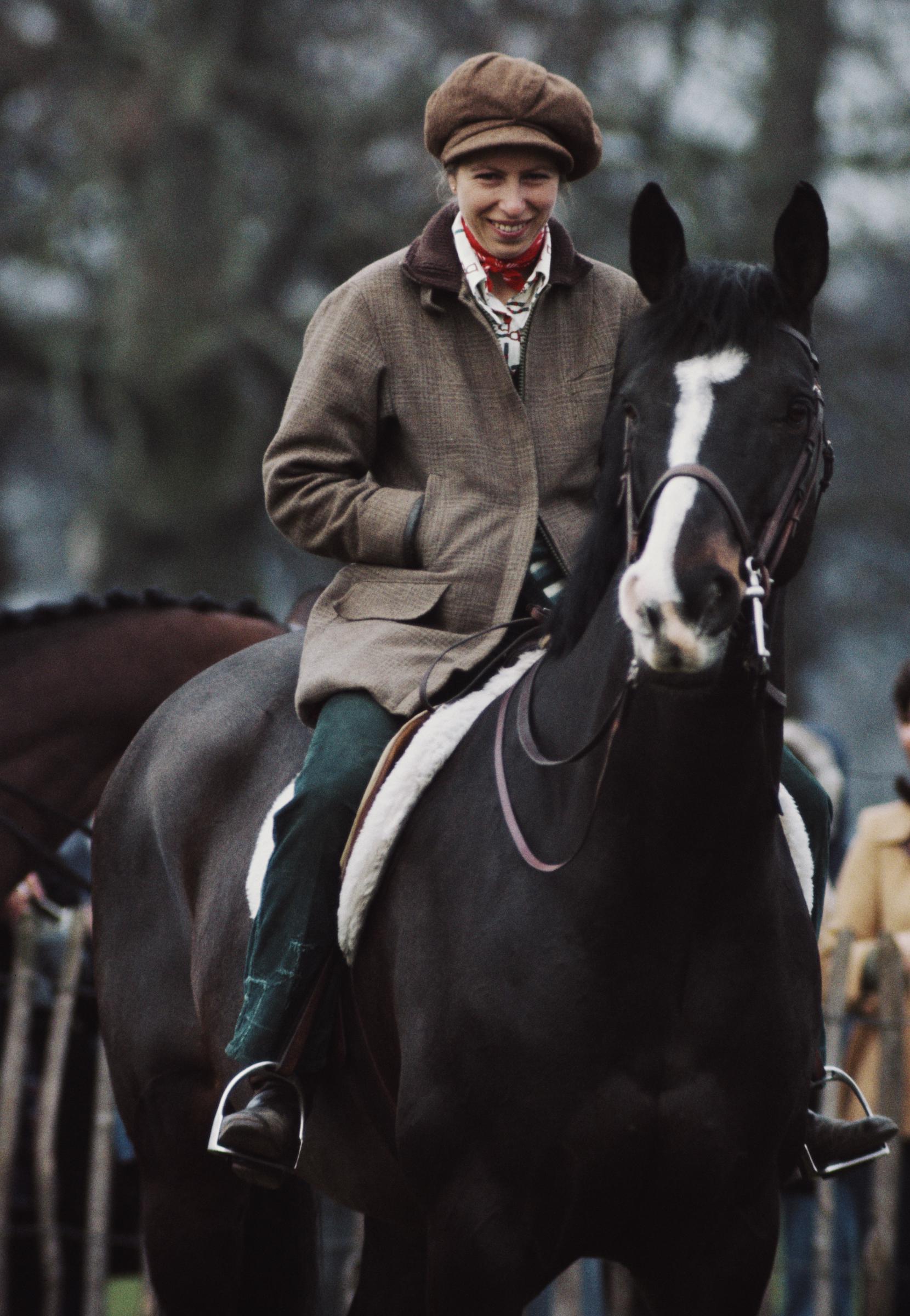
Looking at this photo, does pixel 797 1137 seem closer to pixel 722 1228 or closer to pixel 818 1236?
pixel 722 1228

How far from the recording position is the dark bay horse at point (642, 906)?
3010 millimetres

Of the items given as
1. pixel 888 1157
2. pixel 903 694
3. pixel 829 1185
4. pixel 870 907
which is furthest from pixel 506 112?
pixel 829 1185

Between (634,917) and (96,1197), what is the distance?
4.08m

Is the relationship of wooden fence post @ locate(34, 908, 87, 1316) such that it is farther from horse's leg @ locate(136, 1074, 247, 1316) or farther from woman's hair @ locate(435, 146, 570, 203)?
woman's hair @ locate(435, 146, 570, 203)

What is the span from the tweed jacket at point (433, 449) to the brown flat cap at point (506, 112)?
23 cm

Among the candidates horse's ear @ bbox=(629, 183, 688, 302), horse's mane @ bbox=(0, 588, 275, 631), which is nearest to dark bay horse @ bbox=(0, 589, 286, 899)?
horse's mane @ bbox=(0, 588, 275, 631)

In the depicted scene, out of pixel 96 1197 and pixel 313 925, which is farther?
pixel 96 1197

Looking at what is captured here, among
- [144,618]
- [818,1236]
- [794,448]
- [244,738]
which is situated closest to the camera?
[794,448]

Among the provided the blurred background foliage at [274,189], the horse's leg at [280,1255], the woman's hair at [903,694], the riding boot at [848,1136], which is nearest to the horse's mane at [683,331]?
the riding boot at [848,1136]

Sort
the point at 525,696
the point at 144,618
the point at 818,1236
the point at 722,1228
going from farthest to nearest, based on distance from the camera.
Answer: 1. the point at 818,1236
2. the point at 144,618
3. the point at 525,696
4. the point at 722,1228

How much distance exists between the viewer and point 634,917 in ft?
10.4

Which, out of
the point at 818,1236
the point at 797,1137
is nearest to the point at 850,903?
the point at 818,1236

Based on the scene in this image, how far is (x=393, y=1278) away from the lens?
425cm

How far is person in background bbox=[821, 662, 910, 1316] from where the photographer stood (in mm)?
6207
